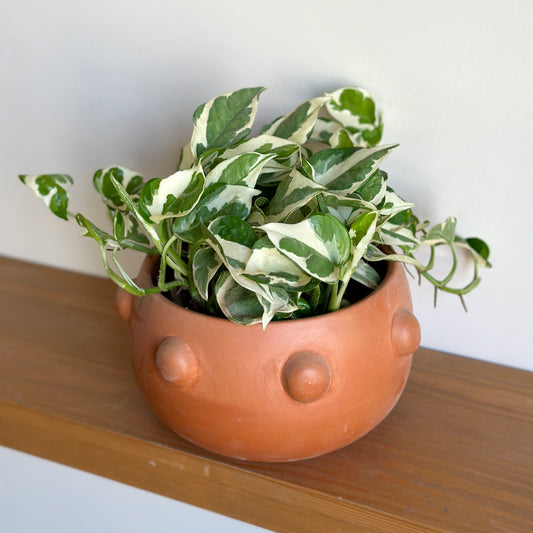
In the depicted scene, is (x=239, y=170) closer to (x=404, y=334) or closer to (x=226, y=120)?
(x=226, y=120)

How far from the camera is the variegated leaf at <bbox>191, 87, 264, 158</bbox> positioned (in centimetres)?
61

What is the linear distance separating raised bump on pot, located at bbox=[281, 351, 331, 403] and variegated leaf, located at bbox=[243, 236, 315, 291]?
0.07 metres

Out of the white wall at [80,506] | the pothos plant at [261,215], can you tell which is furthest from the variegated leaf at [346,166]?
the white wall at [80,506]

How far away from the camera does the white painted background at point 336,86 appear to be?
0.67 m

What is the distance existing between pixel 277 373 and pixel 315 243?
0.13m

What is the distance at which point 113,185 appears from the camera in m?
0.69

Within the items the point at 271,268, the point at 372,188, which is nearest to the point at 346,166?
the point at 372,188

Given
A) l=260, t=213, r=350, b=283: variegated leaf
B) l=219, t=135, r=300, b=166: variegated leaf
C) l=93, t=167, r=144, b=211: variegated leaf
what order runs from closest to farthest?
1. l=260, t=213, r=350, b=283: variegated leaf
2. l=219, t=135, r=300, b=166: variegated leaf
3. l=93, t=167, r=144, b=211: variegated leaf

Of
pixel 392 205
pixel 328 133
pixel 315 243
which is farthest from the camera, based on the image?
pixel 328 133

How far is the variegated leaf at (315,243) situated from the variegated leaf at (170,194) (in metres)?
0.09

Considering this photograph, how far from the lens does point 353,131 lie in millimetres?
717

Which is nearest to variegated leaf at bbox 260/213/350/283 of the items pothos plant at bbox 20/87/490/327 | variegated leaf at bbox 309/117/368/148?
pothos plant at bbox 20/87/490/327

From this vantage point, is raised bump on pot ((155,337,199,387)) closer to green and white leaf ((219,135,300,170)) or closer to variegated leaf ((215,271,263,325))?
variegated leaf ((215,271,263,325))

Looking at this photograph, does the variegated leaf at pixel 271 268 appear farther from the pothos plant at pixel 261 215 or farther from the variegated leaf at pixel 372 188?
the variegated leaf at pixel 372 188
